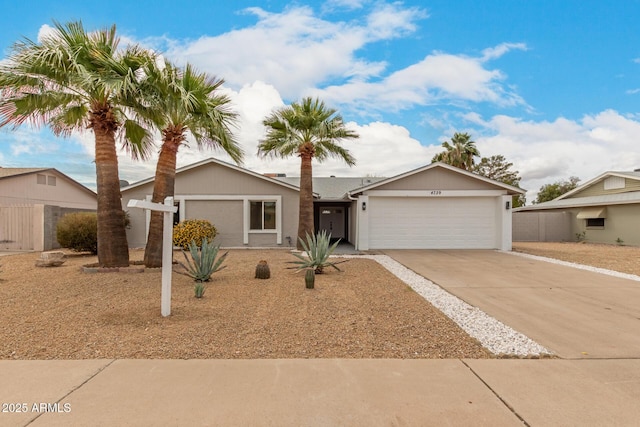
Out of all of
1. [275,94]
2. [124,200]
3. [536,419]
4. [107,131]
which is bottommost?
[536,419]

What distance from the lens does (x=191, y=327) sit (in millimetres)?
4551

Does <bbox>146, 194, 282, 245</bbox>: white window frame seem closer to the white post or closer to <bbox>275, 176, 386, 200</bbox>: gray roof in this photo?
<bbox>275, 176, 386, 200</bbox>: gray roof

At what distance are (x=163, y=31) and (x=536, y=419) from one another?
39.4ft

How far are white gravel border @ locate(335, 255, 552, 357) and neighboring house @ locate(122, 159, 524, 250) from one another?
24.9 ft

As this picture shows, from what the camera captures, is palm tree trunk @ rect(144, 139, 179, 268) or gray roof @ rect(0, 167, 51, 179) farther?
gray roof @ rect(0, 167, 51, 179)

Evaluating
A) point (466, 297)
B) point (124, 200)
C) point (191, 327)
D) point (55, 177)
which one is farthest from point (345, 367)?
point (55, 177)

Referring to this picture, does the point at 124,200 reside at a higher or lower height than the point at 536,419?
higher

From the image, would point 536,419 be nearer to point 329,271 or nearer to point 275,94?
point 329,271

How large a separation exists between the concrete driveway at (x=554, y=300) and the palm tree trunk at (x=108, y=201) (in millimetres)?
8076

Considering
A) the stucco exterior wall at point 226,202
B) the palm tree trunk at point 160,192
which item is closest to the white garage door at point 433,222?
the stucco exterior wall at point 226,202

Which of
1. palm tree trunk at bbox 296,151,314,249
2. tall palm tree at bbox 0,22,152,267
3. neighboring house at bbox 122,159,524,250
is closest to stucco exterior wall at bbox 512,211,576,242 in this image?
neighboring house at bbox 122,159,524,250

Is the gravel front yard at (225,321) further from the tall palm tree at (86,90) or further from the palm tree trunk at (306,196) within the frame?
the palm tree trunk at (306,196)

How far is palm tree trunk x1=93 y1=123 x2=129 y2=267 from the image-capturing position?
8.55m

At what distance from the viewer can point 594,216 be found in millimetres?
19438
